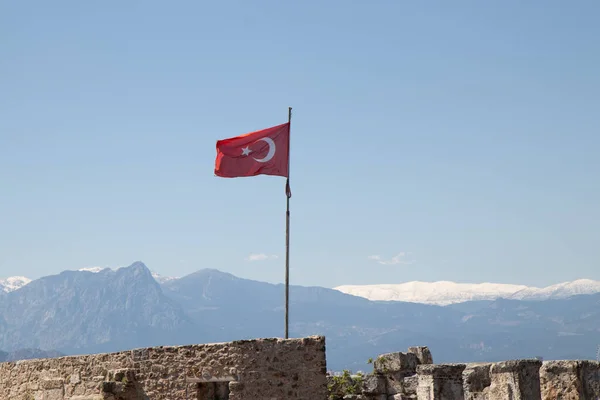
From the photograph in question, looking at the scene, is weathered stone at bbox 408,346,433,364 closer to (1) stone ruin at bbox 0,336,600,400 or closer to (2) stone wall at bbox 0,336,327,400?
(1) stone ruin at bbox 0,336,600,400

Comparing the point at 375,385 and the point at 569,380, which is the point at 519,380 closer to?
the point at 569,380

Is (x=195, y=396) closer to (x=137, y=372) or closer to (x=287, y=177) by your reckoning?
(x=137, y=372)

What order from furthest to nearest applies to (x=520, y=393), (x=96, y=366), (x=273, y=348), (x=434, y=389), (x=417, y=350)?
(x=417, y=350), (x=96, y=366), (x=434, y=389), (x=273, y=348), (x=520, y=393)

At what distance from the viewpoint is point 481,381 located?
1628 cm

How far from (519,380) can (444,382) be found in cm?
317

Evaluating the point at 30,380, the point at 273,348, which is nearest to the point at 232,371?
the point at 273,348

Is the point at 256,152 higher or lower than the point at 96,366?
higher

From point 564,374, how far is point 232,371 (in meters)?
6.02

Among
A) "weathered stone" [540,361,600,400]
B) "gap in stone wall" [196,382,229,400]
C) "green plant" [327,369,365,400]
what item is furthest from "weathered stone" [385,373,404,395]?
"weathered stone" [540,361,600,400]

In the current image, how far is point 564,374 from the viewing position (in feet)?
49.3

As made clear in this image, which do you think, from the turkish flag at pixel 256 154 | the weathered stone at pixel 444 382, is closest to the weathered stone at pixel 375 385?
the weathered stone at pixel 444 382

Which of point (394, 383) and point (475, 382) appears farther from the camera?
point (394, 383)

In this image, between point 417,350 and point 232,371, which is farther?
point 417,350

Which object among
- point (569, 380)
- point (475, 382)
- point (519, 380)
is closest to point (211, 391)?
point (475, 382)
